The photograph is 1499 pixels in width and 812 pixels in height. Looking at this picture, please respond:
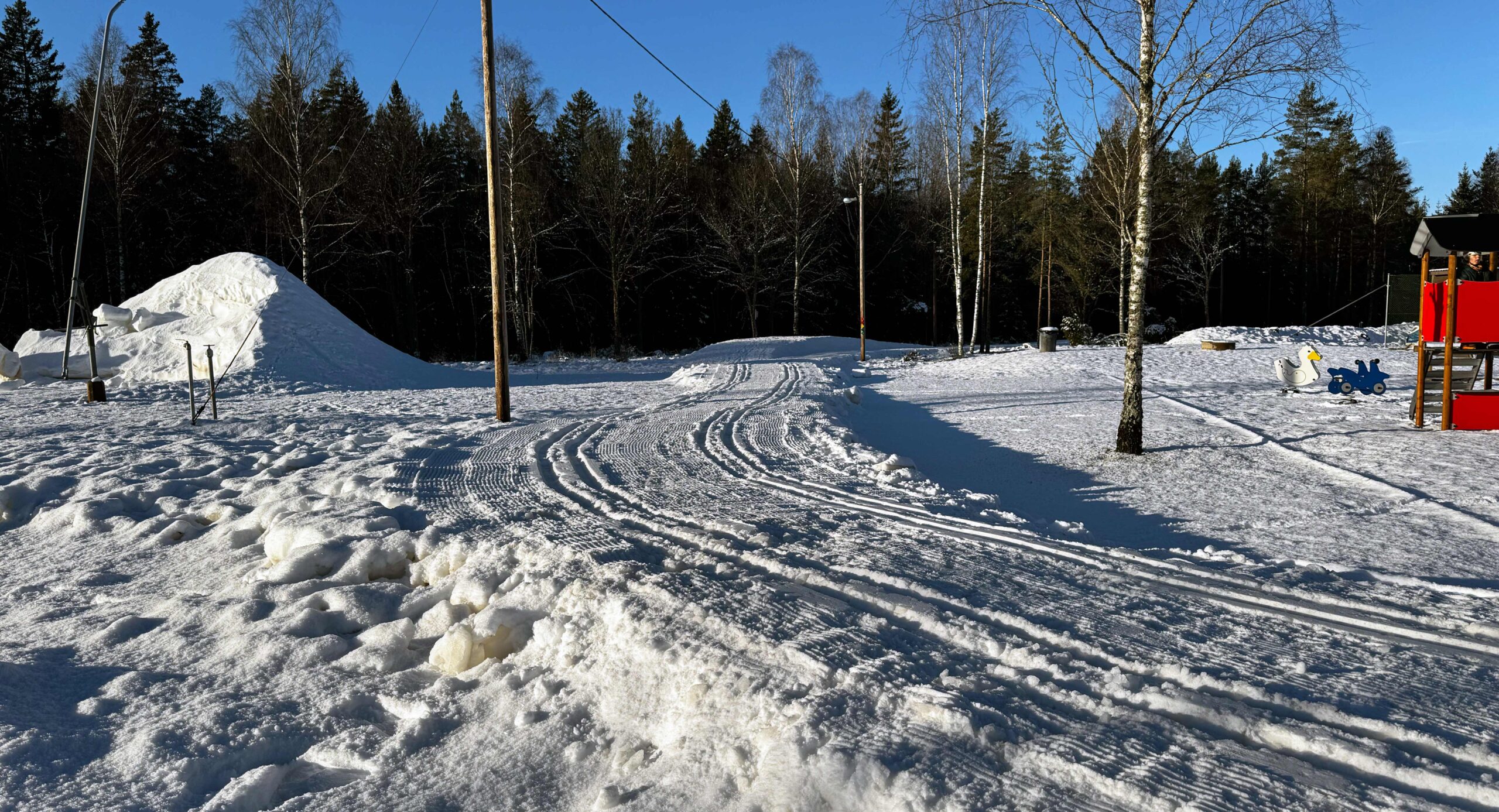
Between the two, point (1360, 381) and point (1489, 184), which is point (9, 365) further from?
point (1489, 184)

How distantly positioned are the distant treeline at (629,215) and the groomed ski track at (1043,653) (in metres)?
17.3

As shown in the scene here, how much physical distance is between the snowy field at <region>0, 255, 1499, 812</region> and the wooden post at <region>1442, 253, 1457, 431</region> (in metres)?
1.00

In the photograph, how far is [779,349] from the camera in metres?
29.1

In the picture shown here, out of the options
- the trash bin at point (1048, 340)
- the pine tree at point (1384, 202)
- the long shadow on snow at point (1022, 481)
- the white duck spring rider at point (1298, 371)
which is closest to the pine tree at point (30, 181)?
the long shadow on snow at point (1022, 481)

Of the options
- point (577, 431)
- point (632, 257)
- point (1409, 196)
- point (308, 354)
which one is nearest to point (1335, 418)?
point (577, 431)

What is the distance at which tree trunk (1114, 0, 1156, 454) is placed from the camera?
833cm

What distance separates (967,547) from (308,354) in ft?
53.0

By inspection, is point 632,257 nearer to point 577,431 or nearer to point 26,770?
point 577,431

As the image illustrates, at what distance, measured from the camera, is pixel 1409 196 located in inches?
1794

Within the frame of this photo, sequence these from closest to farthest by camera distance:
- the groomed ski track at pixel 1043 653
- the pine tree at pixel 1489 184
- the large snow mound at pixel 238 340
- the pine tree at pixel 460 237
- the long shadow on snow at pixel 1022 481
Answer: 1. the groomed ski track at pixel 1043 653
2. the long shadow on snow at pixel 1022 481
3. the large snow mound at pixel 238 340
4. the pine tree at pixel 460 237
5. the pine tree at pixel 1489 184

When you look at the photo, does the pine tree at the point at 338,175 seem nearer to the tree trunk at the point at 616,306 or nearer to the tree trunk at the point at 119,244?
the tree trunk at the point at 119,244

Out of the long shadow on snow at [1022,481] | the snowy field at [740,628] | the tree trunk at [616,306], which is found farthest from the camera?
the tree trunk at [616,306]

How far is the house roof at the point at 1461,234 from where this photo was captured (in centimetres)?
996

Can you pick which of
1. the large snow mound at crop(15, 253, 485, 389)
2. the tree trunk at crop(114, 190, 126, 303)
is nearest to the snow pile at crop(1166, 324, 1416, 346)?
the large snow mound at crop(15, 253, 485, 389)
